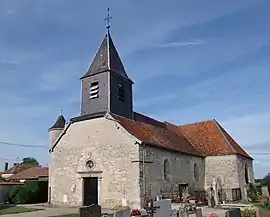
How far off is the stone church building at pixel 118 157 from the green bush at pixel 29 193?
16.0 feet

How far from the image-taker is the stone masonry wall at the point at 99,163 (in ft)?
69.6

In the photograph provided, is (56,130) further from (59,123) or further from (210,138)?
(210,138)

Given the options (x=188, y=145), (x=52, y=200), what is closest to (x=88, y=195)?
(x=52, y=200)

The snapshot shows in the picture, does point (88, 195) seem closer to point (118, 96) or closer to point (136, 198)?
point (136, 198)

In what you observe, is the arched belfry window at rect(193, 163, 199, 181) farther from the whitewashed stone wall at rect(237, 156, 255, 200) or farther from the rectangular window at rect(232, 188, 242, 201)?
the whitewashed stone wall at rect(237, 156, 255, 200)

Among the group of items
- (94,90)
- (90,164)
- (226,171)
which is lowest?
(226,171)

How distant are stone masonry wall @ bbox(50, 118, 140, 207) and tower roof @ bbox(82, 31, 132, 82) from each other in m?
4.27

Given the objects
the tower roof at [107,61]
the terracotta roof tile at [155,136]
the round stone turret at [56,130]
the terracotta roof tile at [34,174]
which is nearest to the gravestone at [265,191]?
the terracotta roof tile at [155,136]

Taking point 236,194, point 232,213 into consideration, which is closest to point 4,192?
point 236,194

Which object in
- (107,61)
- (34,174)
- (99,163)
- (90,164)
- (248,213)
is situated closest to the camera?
(248,213)

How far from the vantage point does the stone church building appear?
21.4m

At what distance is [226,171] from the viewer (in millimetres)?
29312

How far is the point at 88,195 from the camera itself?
2402 centimetres

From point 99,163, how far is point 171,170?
5.47 m
